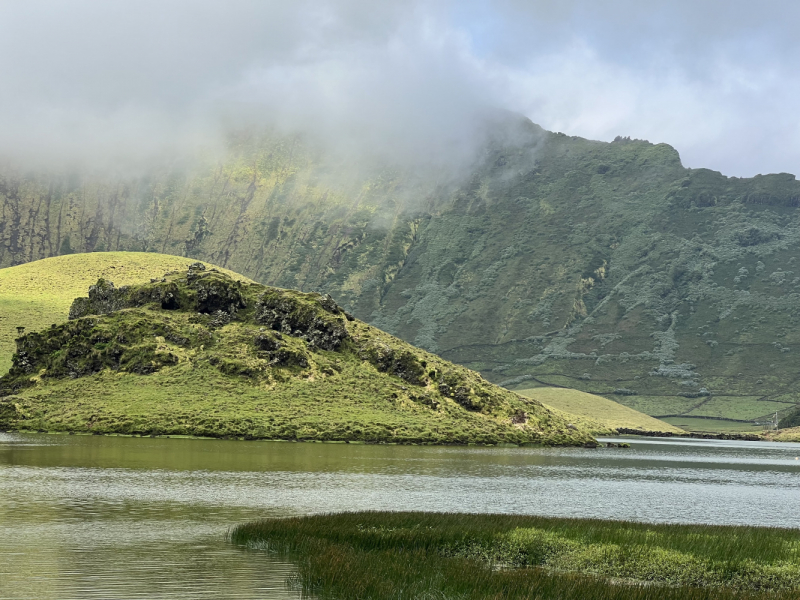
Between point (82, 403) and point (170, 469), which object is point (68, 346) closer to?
point (82, 403)

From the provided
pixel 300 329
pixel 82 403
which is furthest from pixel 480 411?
pixel 82 403

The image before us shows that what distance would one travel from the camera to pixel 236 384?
6590 inches

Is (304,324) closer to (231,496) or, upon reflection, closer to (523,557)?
(231,496)

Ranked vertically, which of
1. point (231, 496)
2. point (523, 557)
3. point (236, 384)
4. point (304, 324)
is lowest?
point (231, 496)

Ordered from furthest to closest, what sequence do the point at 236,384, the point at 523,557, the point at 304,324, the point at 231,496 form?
the point at 304,324 → the point at 236,384 → the point at 231,496 → the point at 523,557

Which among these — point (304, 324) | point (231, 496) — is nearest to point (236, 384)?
point (304, 324)

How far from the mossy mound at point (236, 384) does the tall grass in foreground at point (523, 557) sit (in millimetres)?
102497

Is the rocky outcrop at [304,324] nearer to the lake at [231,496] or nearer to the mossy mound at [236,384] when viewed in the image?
the mossy mound at [236,384]

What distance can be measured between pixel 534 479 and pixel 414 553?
57.8 metres

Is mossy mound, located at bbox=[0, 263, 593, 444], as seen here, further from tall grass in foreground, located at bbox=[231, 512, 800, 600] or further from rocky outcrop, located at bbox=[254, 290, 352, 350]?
tall grass in foreground, located at bbox=[231, 512, 800, 600]

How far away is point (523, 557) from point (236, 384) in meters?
132

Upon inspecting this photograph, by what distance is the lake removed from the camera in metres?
34.2

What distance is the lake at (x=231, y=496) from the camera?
34.2 meters

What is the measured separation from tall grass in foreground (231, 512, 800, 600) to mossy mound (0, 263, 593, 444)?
336 feet
